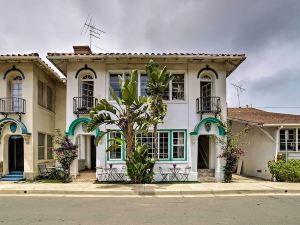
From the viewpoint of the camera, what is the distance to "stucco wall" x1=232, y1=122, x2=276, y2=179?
16.9m

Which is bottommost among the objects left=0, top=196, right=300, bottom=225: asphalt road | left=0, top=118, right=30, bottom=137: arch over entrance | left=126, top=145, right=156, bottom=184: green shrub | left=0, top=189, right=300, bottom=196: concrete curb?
left=0, top=189, right=300, bottom=196: concrete curb

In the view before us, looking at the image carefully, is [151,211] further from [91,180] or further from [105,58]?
[105,58]

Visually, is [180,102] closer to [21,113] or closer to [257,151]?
[257,151]

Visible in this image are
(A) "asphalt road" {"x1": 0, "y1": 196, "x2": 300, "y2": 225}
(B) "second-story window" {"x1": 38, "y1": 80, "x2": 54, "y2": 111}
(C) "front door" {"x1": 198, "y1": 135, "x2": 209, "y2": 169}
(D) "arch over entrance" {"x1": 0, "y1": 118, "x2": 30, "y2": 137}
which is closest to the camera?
(A) "asphalt road" {"x1": 0, "y1": 196, "x2": 300, "y2": 225}

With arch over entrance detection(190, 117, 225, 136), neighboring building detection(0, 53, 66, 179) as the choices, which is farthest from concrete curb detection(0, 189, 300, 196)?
arch over entrance detection(190, 117, 225, 136)

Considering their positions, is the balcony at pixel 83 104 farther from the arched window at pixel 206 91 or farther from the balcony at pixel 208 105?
the arched window at pixel 206 91

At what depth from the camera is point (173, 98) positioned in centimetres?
1698

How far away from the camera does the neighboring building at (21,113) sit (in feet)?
53.1

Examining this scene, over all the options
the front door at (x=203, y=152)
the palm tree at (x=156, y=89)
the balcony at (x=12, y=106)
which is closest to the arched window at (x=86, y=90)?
the balcony at (x=12, y=106)

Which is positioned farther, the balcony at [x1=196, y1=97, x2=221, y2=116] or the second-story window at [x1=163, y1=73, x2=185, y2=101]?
the second-story window at [x1=163, y1=73, x2=185, y2=101]

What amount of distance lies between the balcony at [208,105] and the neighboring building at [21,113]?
9285 millimetres

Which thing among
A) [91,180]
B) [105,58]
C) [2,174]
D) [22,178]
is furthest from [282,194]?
[2,174]

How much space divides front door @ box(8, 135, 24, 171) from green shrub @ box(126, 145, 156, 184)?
7.34 meters

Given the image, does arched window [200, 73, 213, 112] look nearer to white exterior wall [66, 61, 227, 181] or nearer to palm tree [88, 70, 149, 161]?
white exterior wall [66, 61, 227, 181]
